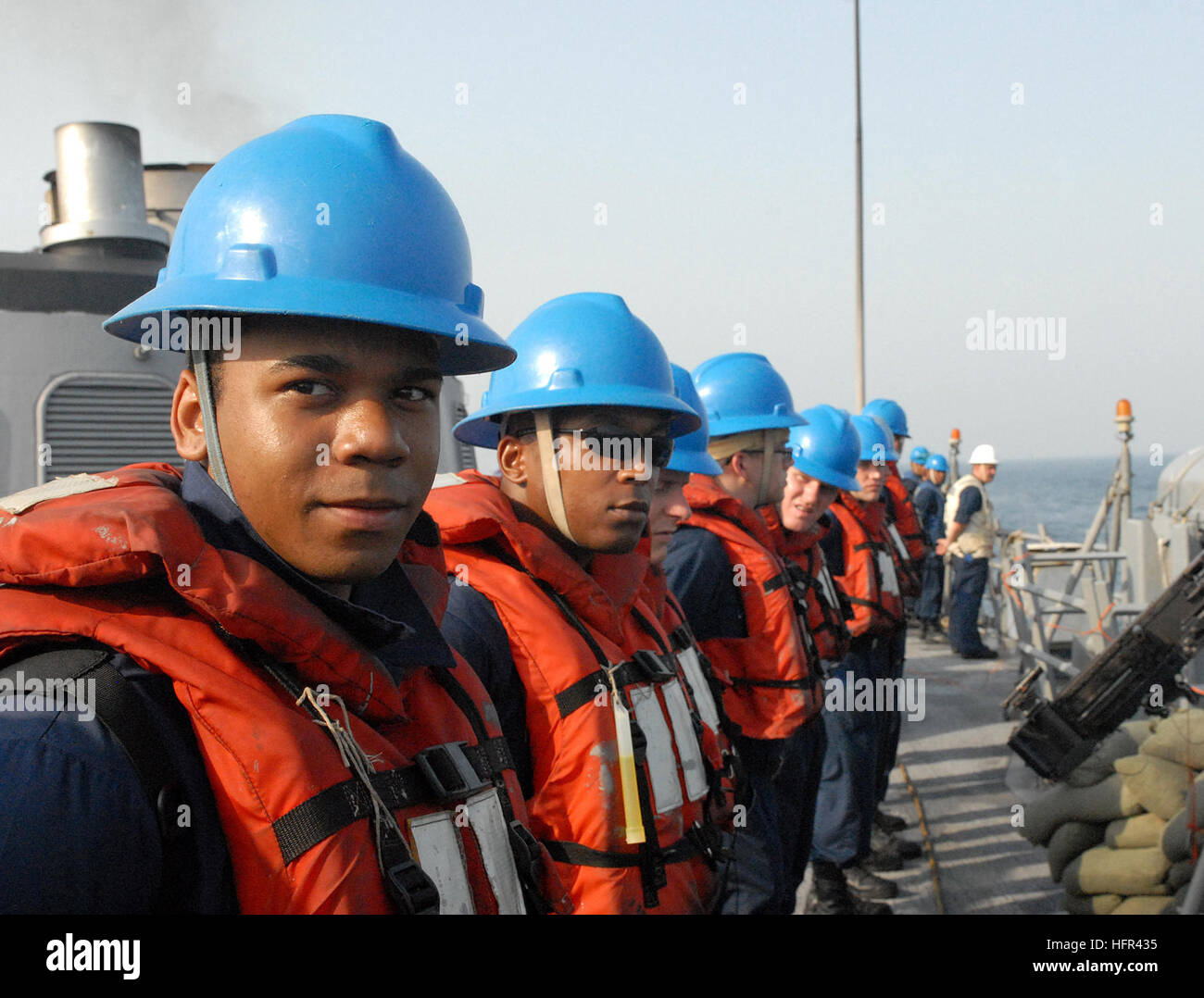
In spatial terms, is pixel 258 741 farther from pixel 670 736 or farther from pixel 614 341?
pixel 614 341

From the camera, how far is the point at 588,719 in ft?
7.82

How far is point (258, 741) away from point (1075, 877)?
512cm

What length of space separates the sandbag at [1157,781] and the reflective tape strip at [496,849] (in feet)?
14.9

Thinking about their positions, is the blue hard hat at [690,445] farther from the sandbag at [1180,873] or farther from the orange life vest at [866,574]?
the sandbag at [1180,873]

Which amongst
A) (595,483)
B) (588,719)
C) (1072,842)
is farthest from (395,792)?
(1072,842)

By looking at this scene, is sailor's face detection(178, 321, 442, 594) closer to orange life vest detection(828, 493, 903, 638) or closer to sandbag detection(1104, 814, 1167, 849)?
sandbag detection(1104, 814, 1167, 849)

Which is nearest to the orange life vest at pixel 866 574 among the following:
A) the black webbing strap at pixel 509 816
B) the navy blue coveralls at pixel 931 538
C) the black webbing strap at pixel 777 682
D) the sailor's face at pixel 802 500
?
the sailor's face at pixel 802 500

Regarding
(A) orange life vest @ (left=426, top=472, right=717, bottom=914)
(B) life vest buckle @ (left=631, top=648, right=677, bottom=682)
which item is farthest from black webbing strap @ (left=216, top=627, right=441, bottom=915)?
(B) life vest buckle @ (left=631, top=648, right=677, bottom=682)

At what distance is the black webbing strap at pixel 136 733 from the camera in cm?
111

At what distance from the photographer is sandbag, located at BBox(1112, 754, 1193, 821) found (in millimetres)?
5051

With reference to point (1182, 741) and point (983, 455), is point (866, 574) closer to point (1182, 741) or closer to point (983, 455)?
point (1182, 741)

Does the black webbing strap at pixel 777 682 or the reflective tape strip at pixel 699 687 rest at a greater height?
the reflective tape strip at pixel 699 687

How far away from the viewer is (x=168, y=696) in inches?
47.8

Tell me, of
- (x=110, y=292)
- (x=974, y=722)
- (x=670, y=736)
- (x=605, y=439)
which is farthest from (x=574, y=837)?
(x=974, y=722)
